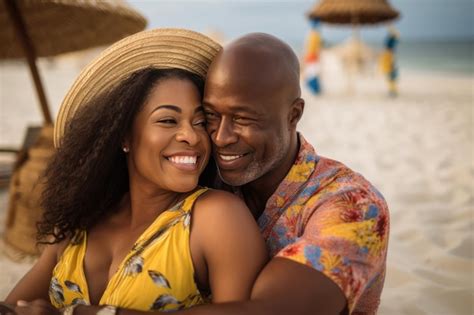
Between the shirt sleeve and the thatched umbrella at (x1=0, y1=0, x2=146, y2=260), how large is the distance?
7.83 ft

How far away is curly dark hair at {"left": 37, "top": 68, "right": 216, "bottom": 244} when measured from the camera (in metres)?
1.95

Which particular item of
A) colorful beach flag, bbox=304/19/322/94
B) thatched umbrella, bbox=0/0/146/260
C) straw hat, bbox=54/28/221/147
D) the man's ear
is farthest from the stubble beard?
colorful beach flag, bbox=304/19/322/94

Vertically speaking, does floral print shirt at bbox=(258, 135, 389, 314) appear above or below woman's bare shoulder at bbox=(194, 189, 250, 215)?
below

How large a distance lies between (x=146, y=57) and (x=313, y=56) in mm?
12607

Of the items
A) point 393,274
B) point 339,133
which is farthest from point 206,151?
point 339,133

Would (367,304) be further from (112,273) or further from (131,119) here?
(131,119)

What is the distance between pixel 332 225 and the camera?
1.64 meters

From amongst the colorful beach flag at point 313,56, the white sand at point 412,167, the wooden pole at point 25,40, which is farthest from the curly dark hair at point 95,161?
the colorful beach flag at point 313,56

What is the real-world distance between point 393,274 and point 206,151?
6.87 ft

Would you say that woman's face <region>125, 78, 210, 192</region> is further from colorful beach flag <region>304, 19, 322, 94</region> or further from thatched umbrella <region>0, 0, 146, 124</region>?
colorful beach flag <region>304, 19, 322, 94</region>

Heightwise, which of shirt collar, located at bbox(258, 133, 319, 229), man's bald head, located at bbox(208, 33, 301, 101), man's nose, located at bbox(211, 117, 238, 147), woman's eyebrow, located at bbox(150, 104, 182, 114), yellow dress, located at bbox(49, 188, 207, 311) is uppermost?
man's bald head, located at bbox(208, 33, 301, 101)

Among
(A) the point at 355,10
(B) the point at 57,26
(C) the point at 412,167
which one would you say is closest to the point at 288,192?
(B) the point at 57,26

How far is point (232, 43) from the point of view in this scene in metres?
2.04

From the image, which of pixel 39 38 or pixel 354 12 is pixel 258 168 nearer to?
pixel 39 38
